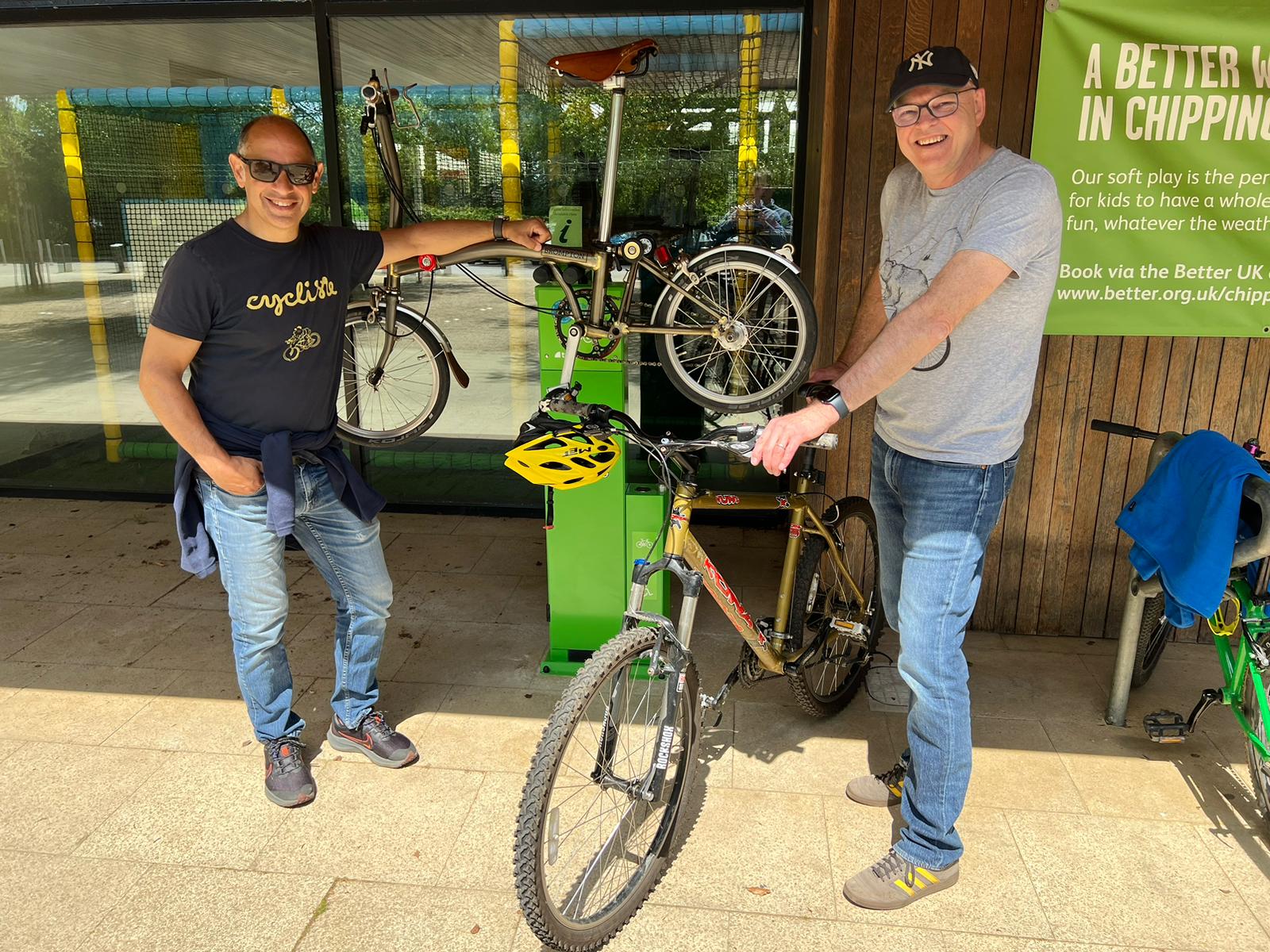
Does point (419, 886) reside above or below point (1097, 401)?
below

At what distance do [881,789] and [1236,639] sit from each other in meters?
1.22

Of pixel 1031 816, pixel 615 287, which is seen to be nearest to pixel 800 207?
pixel 615 287

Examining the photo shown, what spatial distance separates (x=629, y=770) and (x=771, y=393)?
133 cm

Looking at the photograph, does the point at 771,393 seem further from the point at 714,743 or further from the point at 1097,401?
the point at 1097,401

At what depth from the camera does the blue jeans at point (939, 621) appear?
97.0 inches

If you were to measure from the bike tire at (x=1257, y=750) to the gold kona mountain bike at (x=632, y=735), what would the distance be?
51.2 inches

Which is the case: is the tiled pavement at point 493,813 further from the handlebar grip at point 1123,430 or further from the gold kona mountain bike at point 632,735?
the handlebar grip at point 1123,430

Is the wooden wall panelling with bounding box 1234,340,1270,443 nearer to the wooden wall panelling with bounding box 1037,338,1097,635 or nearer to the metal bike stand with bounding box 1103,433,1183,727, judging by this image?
the wooden wall panelling with bounding box 1037,338,1097,635

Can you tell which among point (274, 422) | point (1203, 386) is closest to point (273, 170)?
point (274, 422)

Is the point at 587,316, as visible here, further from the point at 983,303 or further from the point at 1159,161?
the point at 1159,161

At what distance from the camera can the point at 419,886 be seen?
102 inches

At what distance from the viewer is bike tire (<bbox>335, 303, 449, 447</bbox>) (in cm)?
355

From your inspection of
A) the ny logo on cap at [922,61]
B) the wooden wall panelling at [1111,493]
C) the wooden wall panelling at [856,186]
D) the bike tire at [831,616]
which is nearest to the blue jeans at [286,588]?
the bike tire at [831,616]

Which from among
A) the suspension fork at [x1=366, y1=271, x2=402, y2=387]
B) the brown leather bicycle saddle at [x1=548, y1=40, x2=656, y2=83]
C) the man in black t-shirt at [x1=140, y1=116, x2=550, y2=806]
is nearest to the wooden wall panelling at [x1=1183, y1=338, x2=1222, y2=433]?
the brown leather bicycle saddle at [x1=548, y1=40, x2=656, y2=83]
